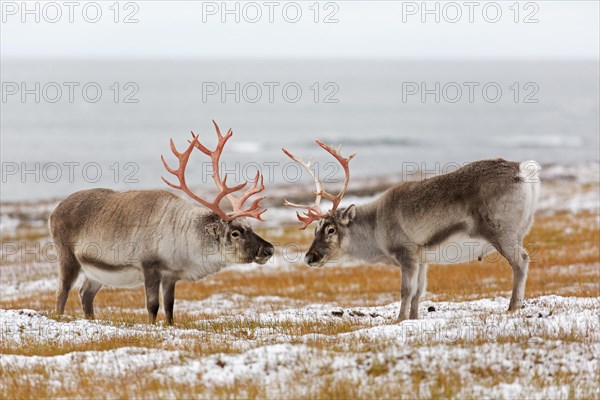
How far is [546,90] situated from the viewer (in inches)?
7633

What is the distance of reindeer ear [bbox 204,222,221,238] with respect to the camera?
13061mm

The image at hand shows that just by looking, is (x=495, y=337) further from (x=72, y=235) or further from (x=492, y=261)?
(x=492, y=261)

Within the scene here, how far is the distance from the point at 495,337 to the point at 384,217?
14.6ft

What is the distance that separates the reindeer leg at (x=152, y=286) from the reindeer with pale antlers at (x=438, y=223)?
2.65 m

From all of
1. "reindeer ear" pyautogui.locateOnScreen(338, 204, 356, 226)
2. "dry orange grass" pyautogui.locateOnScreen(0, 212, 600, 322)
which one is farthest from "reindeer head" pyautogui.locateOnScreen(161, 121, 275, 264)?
"dry orange grass" pyautogui.locateOnScreen(0, 212, 600, 322)

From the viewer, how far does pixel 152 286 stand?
12953mm

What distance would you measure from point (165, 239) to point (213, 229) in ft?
2.74

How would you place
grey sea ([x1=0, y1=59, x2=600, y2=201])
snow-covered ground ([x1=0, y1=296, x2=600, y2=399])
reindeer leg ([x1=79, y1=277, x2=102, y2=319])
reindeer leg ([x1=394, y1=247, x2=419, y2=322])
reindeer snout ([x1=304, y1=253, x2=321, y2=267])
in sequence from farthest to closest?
grey sea ([x1=0, y1=59, x2=600, y2=201]) < reindeer leg ([x1=79, y1=277, x2=102, y2=319]) < reindeer snout ([x1=304, y1=253, x2=321, y2=267]) < reindeer leg ([x1=394, y1=247, x2=419, y2=322]) < snow-covered ground ([x1=0, y1=296, x2=600, y2=399])

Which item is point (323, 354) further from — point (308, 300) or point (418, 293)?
point (308, 300)

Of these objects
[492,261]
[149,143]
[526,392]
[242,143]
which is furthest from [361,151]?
[526,392]

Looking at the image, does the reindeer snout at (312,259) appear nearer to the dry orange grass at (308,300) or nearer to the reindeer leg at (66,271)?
the dry orange grass at (308,300)

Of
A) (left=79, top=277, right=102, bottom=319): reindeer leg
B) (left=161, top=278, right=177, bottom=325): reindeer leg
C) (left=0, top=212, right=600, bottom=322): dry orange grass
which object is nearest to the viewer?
(left=161, top=278, right=177, bottom=325): reindeer leg

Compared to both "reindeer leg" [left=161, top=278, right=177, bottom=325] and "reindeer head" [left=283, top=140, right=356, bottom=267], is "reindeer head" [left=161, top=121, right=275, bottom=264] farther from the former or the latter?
"reindeer head" [left=283, top=140, right=356, bottom=267]

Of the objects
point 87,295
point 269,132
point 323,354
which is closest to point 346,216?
point 87,295
